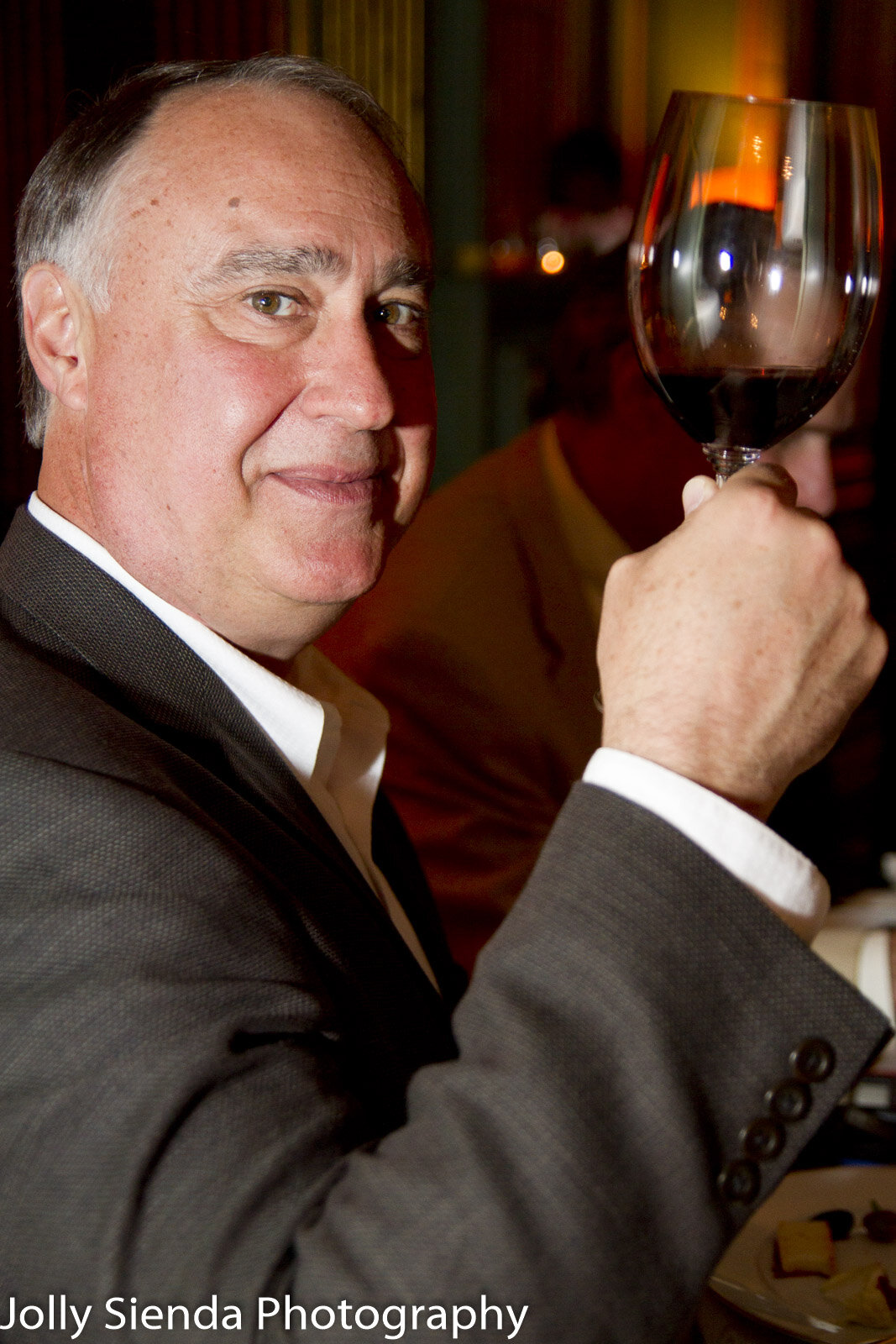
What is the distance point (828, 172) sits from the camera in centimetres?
82

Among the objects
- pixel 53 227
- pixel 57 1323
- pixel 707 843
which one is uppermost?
pixel 53 227

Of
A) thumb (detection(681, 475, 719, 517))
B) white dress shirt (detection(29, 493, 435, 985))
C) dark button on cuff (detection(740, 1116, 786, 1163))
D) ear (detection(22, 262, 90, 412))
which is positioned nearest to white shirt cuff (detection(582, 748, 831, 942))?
dark button on cuff (detection(740, 1116, 786, 1163))

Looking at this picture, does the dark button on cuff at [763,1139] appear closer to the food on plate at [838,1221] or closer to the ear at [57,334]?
the food on plate at [838,1221]

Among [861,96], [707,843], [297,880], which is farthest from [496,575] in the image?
[861,96]

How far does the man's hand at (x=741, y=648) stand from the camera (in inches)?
27.7

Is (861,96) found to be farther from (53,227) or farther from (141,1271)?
(141,1271)

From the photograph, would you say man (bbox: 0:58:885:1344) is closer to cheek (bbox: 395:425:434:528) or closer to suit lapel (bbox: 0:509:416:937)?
suit lapel (bbox: 0:509:416:937)

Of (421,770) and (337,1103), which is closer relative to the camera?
(337,1103)

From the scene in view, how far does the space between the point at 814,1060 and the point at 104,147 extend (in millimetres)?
900

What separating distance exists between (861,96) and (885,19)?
372 millimetres

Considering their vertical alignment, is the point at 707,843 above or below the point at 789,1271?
above

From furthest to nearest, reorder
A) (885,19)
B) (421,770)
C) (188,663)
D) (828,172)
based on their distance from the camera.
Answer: (885,19)
(421,770)
(188,663)
(828,172)

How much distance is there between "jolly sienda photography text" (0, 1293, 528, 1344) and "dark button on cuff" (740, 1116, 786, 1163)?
5.6 inches

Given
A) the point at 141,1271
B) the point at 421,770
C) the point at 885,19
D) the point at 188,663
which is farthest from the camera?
the point at 885,19
